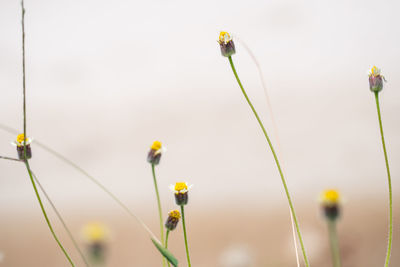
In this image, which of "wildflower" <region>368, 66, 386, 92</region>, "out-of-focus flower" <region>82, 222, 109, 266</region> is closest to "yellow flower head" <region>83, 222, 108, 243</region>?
"out-of-focus flower" <region>82, 222, 109, 266</region>

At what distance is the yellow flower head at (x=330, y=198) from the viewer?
0.34 meters

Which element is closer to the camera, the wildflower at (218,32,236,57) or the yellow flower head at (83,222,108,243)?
the yellow flower head at (83,222,108,243)

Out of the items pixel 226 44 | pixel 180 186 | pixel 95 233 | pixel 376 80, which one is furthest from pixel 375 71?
pixel 95 233

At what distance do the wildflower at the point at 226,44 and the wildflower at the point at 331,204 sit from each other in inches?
12.1

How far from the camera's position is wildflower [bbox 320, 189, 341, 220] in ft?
1.10

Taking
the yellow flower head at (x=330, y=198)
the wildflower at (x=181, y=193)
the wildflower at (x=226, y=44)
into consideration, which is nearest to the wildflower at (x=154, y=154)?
the wildflower at (x=181, y=193)

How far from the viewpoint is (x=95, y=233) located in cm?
28

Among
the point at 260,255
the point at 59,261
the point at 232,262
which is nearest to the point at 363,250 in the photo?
the point at 260,255

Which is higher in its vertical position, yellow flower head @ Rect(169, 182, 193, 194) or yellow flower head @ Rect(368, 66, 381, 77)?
yellow flower head @ Rect(368, 66, 381, 77)

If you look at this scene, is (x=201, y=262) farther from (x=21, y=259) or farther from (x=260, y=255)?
(x=21, y=259)

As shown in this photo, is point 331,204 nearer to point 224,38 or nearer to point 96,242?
point 96,242

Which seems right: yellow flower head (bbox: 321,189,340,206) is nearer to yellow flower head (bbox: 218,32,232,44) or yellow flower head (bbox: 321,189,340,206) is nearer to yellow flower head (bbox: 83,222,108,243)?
yellow flower head (bbox: 83,222,108,243)

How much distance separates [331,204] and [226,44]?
33 cm

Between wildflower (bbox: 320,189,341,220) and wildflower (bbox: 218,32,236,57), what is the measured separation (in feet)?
1.01
